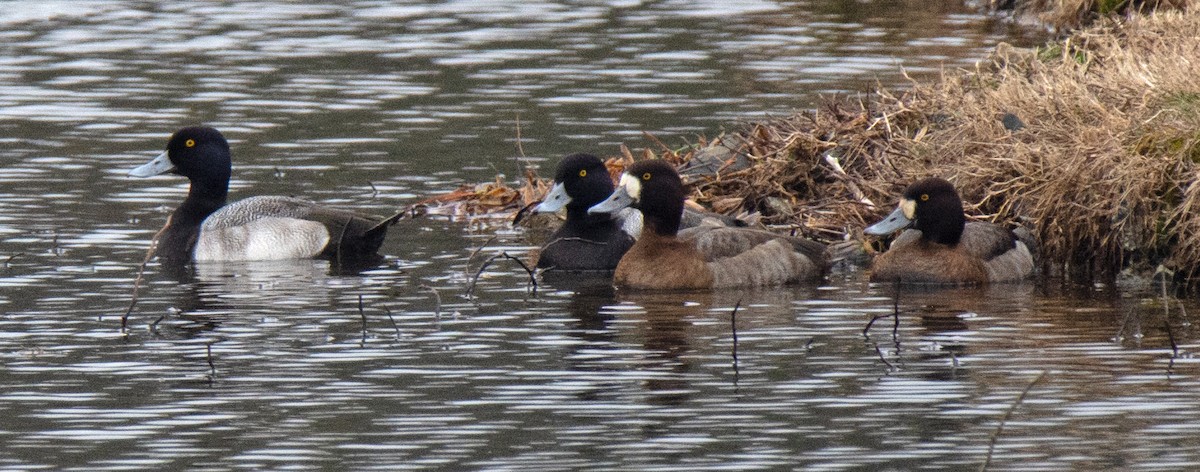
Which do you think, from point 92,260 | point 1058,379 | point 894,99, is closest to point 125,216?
point 92,260

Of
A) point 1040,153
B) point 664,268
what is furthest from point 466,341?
point 1040,153

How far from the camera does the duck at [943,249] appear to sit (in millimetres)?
13383

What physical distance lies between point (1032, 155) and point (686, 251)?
232cm

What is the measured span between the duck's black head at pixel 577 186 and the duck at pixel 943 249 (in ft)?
7.10

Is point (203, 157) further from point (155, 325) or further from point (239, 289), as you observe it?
point (155, 325)

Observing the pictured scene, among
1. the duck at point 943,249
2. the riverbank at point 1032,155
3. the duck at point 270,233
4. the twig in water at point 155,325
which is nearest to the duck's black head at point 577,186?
the duck at point 270,233

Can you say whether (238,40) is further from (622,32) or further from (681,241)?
(681,241)

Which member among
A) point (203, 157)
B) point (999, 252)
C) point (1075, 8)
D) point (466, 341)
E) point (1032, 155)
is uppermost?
point (1032, 155)

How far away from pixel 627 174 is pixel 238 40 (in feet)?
46.6

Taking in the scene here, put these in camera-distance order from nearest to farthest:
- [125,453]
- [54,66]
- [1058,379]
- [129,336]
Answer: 1. [125,453]
2. [1058,379]
3. [129,336]
4. [54,66]

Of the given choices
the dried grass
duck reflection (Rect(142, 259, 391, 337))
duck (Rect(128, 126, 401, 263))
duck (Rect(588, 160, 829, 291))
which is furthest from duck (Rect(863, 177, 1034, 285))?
the dried grass

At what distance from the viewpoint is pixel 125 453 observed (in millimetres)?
8703

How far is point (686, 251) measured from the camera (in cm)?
1355

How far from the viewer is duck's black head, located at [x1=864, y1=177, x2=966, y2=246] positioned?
13.4m
